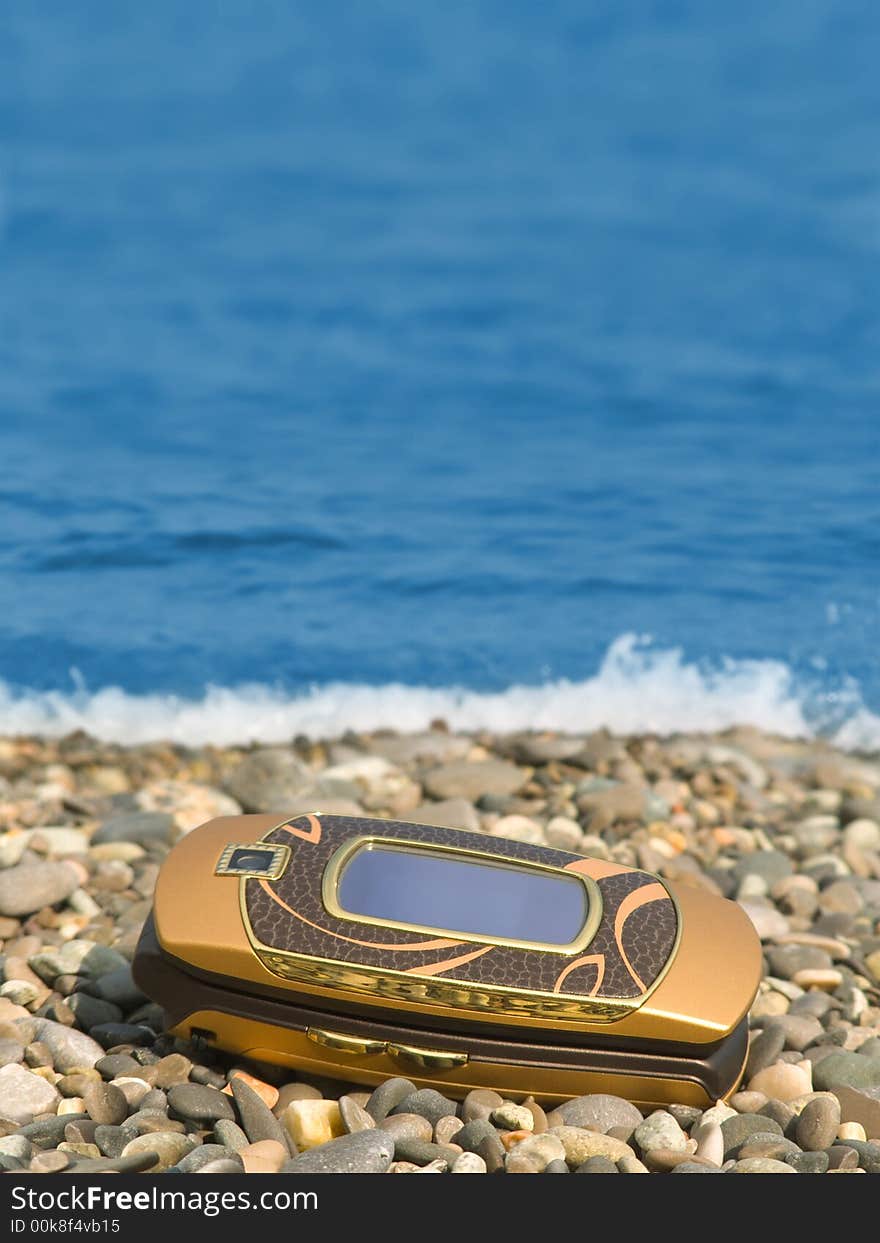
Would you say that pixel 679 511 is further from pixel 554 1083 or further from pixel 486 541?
pixel 554 1083

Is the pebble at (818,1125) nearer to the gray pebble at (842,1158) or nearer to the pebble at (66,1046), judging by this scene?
the gray pebble at (842,1158)

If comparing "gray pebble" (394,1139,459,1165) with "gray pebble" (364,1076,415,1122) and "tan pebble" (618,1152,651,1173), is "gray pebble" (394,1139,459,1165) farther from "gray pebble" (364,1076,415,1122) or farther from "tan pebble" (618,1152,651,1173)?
"tan pebble" (618,1152,651,1173)

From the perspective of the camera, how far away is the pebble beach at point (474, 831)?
253cm

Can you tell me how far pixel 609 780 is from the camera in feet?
14.8

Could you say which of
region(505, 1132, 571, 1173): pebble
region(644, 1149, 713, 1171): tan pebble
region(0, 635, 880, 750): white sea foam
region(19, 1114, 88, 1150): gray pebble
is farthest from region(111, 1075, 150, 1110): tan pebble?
region(0, 635, 880, 750): white sea foam

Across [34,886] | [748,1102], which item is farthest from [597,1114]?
[34,886]

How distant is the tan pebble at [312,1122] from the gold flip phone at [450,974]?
0.10 m

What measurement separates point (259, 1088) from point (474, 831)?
72cm

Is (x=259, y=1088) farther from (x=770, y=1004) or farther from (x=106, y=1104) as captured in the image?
(x=770, y=1004)

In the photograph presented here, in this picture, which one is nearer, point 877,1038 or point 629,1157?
point 629,1157

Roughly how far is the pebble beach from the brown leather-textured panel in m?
0.25

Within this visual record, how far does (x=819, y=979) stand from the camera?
3.30 meters
